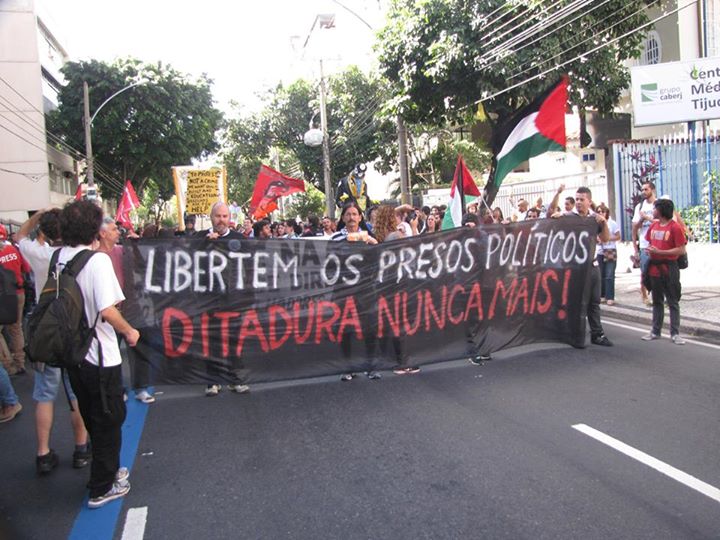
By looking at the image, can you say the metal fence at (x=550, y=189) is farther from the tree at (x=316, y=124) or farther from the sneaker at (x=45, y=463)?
the sneaker at (x=45, y=463)

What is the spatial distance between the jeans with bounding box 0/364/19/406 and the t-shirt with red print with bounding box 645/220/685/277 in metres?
6.87

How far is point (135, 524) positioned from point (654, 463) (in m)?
3.18

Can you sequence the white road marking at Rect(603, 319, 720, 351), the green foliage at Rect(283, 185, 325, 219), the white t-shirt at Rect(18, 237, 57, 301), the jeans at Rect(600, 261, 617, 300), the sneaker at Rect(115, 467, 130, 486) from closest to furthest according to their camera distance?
the sneaker at Rect(115, 467, 130, 486) → the white t-shirt at Rect(18, 237, 57, 301) → the white road marking at Rect(603, 319, 720, 351) → the jeans at Rect(600, 261, 617, 300) → the green foliage at Rect(283, 185, 325, 219)

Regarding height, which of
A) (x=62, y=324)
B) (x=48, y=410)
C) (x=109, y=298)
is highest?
(x=109, y=298)

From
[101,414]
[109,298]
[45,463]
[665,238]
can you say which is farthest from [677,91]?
[45,463]

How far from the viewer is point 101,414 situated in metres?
3.71

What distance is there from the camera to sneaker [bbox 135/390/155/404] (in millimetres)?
5875

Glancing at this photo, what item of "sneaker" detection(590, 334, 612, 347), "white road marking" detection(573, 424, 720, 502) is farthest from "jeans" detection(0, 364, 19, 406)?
"sneaker" detection(590, 334, 612, 347)

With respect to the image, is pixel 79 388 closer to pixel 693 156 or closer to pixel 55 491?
pixel 55 491

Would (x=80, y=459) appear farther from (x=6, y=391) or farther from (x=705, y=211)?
(x=705, y=211)

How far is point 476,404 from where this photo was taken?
540 cm

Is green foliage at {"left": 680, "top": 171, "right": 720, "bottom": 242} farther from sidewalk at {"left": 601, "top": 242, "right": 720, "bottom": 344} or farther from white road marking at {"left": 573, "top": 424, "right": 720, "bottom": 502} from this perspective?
white road marking at {"left": 573, "top": 424, "right": 720, "bottom": 502}

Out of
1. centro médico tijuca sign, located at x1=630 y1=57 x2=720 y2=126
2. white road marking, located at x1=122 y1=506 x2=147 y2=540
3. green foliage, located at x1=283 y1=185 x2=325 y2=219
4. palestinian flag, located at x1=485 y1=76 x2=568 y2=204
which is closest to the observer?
white road marking, located at x1=122 y1=506 x2=147 y2=540

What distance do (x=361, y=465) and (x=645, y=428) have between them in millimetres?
2155
